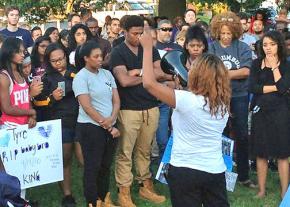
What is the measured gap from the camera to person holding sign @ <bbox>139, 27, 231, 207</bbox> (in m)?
3.73

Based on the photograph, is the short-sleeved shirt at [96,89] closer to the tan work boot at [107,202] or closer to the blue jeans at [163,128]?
the tan work boot at [107,202]

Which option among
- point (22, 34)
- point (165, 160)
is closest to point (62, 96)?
point (165, 160)

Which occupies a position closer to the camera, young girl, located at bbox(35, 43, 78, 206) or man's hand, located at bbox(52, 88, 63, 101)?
man's hand, located at bbox(52, 88, 63, 101)

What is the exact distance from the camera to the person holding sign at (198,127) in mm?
3730

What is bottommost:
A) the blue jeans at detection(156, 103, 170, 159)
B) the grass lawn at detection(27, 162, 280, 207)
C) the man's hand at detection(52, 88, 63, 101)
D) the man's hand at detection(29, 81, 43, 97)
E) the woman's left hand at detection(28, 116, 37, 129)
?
the grass lawn at detection(27, 162, 280, 207)

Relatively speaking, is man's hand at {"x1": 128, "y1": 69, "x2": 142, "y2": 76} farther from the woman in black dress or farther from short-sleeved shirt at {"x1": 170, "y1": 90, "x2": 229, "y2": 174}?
short-sleeved shirt at {"x1": 170, "y1": 90, "x2": 229, "y2": 174}

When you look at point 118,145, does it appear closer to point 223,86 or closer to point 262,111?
point 262,111

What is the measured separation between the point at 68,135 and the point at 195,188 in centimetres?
227

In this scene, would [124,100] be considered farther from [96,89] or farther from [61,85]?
[61,85]

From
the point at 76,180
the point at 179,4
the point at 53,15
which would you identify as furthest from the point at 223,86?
the point at 53,15

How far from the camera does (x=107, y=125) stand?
5.38 m

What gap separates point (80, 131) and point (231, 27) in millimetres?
2147

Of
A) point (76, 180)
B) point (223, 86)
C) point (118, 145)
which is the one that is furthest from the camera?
point (76, 180)

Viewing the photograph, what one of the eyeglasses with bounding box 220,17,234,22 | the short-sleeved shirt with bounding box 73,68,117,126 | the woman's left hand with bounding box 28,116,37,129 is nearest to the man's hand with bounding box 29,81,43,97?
the woman's left hand with bounding box 28,116,37,129
